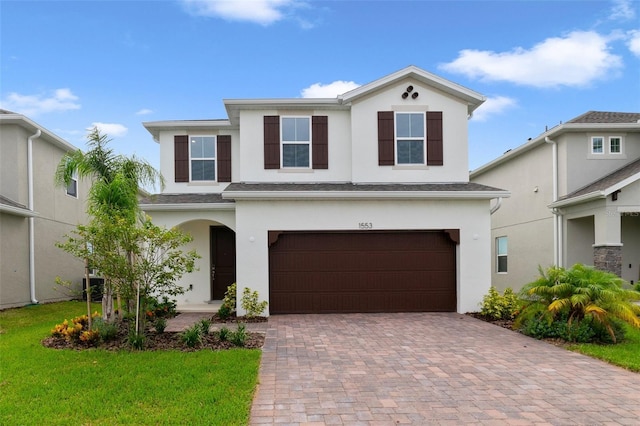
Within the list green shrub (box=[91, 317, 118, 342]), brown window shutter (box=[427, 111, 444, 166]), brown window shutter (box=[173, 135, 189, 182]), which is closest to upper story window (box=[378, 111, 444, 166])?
brown window shutter (box=[427, 111, 444, 166])

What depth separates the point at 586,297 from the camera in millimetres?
7586

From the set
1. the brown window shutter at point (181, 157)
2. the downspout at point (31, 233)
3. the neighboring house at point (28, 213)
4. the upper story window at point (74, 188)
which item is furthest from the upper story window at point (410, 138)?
the upper story window at point (74, 188)

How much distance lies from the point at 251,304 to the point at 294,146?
15.4 feet

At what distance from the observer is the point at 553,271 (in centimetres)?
830

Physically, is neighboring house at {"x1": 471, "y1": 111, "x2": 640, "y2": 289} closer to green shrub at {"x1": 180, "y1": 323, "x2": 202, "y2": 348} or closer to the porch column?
the porch column

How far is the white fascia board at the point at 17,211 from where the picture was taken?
11.4 m

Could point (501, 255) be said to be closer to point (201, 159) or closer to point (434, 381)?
point (201, 159)

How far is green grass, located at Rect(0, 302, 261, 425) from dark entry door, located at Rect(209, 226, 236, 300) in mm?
5864

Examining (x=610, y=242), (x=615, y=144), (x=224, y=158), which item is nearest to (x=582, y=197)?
(x=610, y=242)

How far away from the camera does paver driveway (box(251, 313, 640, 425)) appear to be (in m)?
4.38

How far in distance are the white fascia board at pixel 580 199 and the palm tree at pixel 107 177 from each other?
12.3 meters

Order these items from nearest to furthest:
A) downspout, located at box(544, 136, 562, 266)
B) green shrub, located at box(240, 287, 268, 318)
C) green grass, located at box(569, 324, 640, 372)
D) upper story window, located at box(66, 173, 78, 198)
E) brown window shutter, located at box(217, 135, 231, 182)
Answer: green grass, located at box(569, 324, 640, 372) → green shrub, located at box(240, 287, 268, 318) → brown window shutter, located at box(217, 135, 231, 182) → downspout, located at box(544, 136, 562, 266) → upper story window, located at box(66, 173, 78, 198)

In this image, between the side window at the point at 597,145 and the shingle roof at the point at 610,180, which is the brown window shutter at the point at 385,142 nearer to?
the shingle roof at the point at 610,180

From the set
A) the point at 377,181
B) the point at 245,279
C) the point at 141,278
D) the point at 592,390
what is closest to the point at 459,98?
the point at 377,181
